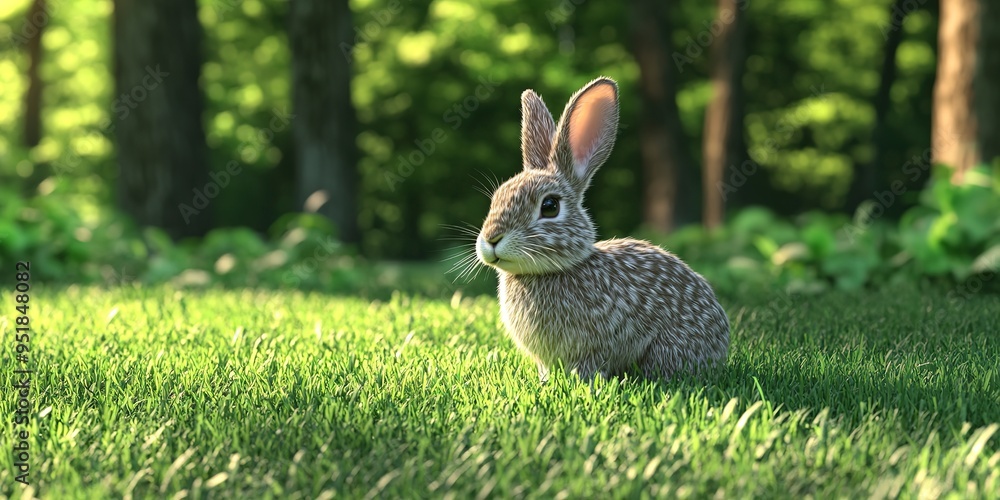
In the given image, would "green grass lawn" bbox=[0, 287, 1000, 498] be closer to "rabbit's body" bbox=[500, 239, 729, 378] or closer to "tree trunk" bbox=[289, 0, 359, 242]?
"rabbit's body" bbox=[500, 239, 729, 378]

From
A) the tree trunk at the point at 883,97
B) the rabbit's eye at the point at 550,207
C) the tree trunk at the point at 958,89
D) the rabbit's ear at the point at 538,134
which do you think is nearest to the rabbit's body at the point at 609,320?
the rabbit's eye at the point at 550,207

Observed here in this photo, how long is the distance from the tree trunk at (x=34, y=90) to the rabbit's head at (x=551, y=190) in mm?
21438

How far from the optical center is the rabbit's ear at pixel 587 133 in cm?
403

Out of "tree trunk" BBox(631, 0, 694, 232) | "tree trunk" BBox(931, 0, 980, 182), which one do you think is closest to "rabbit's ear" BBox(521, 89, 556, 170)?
"tree trunk" BBox(931, 0, 980, 182)

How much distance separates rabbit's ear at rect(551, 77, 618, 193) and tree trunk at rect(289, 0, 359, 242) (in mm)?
7292

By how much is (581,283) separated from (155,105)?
8876 mm

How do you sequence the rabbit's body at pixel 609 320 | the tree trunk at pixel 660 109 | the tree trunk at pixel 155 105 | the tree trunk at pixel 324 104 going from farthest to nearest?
1. the tree trunk at pixel 660 109
2. the tree trunk at pixel 155 105
3. the tree trunk at pixel 324 104
4. the rabbit's body at pixel 609 320

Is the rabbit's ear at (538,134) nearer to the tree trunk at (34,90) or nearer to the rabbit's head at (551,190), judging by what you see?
the rabbit's head at (551,190)

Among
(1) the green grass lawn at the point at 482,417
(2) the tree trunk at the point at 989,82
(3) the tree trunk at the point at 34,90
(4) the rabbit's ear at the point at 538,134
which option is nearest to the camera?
(1) the green grass lawn at the point at 482,417

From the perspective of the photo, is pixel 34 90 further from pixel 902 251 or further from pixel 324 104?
pixel 902 251

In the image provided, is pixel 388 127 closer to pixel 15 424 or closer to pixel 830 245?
pixel 830 245

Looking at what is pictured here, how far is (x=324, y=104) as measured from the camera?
11203 mm

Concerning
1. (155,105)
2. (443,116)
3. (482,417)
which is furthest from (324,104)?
(443,116)

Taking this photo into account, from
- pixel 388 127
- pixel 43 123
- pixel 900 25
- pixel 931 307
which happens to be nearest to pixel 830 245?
pixel 931 307
